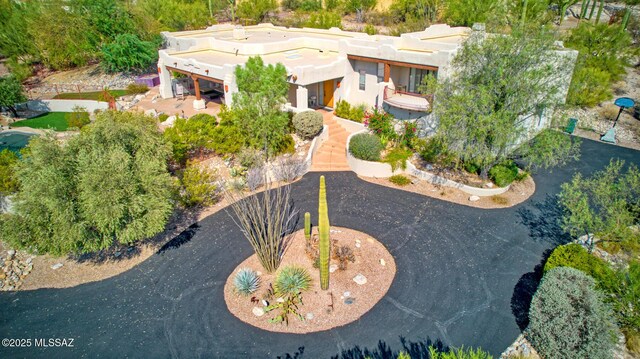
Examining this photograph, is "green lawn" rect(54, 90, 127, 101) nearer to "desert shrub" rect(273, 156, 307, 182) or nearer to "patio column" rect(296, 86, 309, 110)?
"patio column" rect(296, 86, 309, 110)

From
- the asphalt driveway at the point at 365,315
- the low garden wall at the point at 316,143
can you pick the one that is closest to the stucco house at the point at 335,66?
the low garden wall at the point at 316,143

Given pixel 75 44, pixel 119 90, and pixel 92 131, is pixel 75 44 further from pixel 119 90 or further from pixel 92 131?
pixel 92 131

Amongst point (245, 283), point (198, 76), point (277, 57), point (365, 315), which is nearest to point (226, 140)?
point (198, 76)

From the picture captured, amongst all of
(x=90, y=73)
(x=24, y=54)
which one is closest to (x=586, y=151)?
(x=90, y=73)

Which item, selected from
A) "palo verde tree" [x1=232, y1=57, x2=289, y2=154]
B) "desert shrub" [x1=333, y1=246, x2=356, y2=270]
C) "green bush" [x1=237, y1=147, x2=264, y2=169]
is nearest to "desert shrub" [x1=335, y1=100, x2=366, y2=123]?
"palo verde tree" [x1=232, y1=57, x2=289, y2=154]

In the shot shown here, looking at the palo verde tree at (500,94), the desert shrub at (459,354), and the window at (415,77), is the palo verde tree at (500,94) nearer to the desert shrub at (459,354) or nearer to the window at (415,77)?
the window at (415,77)
